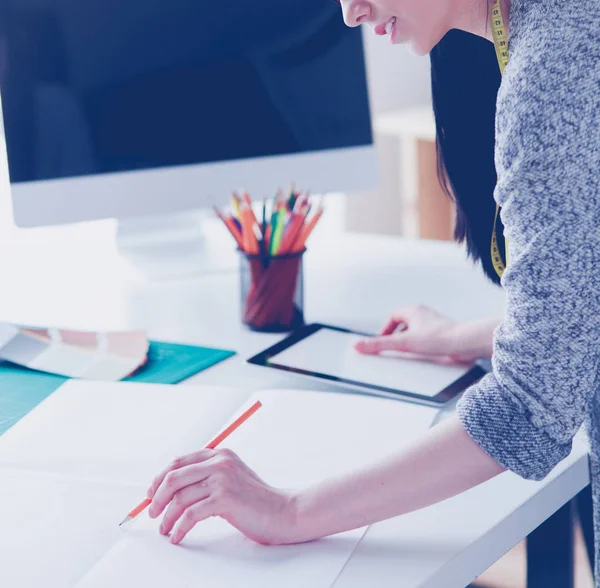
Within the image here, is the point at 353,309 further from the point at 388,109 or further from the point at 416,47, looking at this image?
the point at 388,109

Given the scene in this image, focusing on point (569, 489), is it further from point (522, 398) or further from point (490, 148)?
point (490, 148)

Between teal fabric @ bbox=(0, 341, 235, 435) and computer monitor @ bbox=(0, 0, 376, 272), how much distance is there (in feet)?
0.81

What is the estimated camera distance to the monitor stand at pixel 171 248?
145 centimetres

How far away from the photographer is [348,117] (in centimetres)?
138

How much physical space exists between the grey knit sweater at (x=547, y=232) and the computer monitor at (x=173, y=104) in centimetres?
65

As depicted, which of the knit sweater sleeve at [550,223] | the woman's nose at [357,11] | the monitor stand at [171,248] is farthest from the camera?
the monitor stand at [171,248]

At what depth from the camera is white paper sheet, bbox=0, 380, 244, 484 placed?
84cm

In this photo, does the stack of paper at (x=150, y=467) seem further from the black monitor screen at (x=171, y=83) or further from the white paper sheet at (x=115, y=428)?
the black monitor screen at (x=171, y=83)

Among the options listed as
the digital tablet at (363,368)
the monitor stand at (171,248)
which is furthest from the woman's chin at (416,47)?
the monitor stand at (171,248)

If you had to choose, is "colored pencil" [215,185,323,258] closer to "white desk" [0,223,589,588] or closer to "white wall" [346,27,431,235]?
"white desk" [0,223,589,588]

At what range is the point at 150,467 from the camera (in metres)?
0.83

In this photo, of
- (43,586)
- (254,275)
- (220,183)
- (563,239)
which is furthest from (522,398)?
(220,183)

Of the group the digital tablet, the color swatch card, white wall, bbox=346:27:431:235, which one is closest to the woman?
the digital tablet

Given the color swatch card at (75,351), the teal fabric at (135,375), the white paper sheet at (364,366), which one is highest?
the color swatch card at (75,351)
